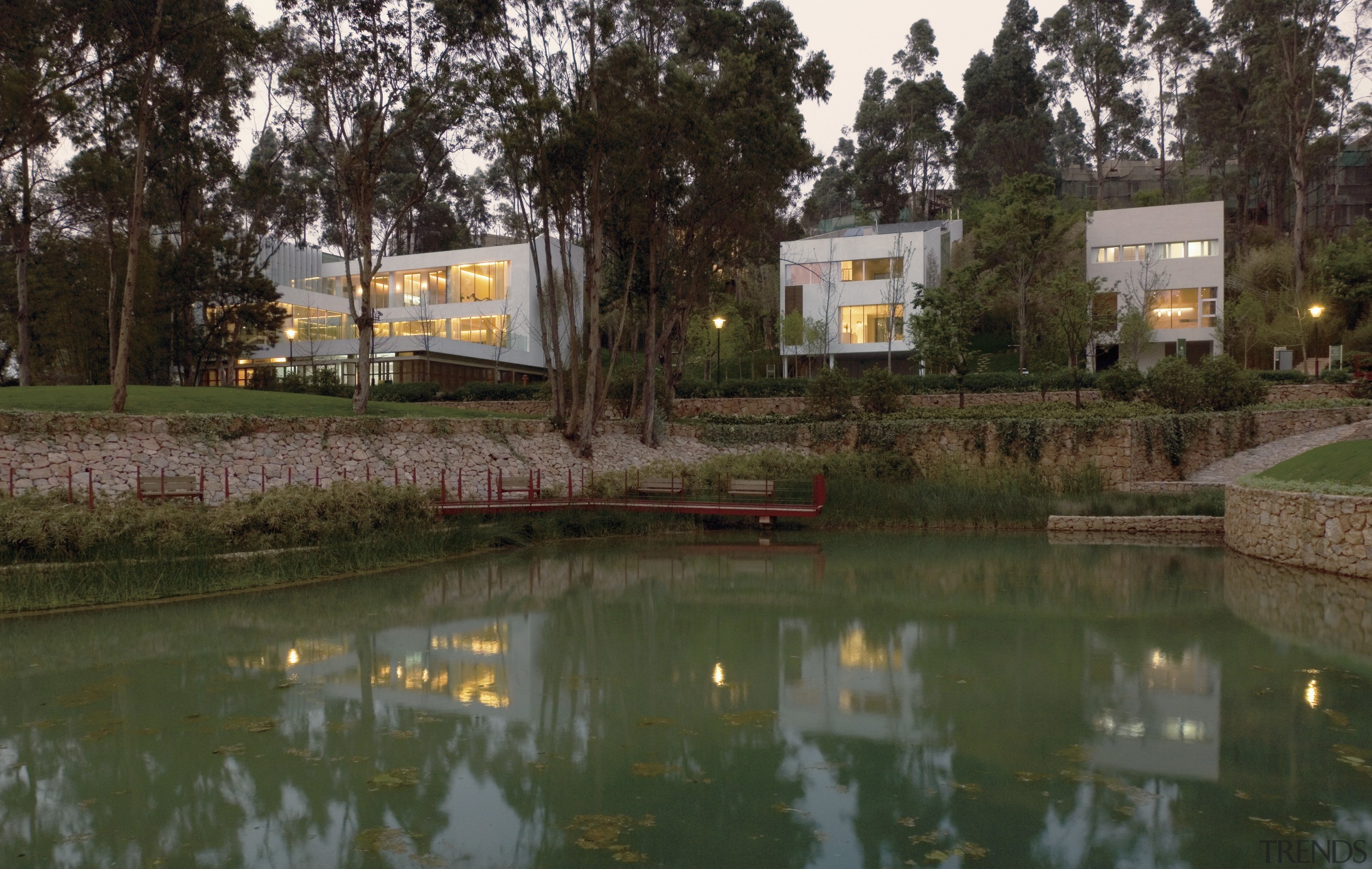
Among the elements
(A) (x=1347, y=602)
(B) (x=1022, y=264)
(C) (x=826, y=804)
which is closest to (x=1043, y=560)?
(A) (x=1347, y=602)

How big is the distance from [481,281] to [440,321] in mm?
3325

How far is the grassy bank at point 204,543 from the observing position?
12.5 metres

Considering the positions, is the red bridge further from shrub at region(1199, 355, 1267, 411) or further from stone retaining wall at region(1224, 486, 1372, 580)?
shrub at region(1199, 355, 1267, 411)

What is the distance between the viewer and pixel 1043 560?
57.5 feet

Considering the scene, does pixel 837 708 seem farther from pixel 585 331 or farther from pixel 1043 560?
pixel 585 331

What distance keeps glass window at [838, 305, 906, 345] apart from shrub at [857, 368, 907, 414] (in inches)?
593

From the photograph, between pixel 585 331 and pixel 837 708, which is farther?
pixel 585 331

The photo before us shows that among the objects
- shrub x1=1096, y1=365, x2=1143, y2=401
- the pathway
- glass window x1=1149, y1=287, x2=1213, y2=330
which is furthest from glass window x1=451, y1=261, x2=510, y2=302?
the pathway

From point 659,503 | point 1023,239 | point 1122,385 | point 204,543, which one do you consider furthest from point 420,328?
point 204,543

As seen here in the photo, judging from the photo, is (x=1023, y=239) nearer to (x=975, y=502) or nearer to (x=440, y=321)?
(x=975, y=502)

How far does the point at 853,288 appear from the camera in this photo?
4888 cm

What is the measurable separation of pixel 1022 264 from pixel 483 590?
35.0 metres

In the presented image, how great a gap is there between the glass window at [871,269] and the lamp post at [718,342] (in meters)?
7.12

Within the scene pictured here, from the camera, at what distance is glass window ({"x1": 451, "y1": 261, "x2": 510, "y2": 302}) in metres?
53.5
